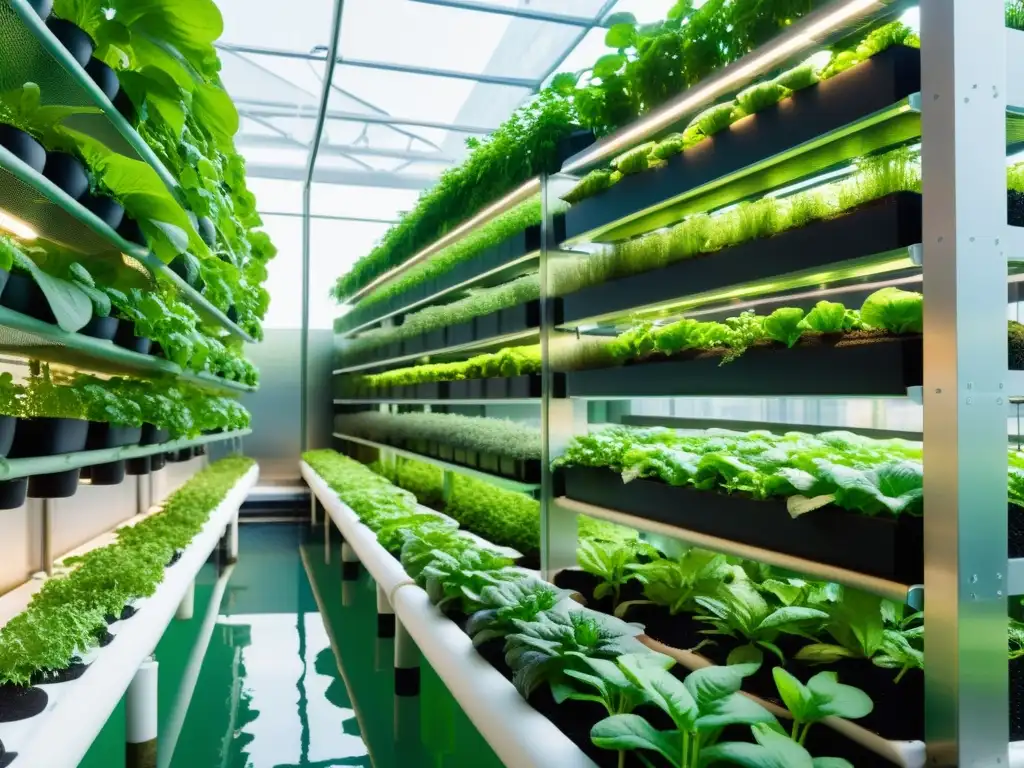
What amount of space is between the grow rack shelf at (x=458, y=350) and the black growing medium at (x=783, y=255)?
3.85ft

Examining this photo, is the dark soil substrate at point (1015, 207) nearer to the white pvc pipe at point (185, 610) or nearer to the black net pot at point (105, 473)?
the black net pot at point (105, 473)

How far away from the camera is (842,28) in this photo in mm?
2400

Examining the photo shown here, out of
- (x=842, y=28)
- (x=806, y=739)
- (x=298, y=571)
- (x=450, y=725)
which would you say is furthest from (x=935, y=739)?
(x=298, y=571)

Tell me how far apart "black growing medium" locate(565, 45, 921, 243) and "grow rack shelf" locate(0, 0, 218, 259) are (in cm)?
191

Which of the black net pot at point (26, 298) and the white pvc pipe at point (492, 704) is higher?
the black net pot at point (26, 298)

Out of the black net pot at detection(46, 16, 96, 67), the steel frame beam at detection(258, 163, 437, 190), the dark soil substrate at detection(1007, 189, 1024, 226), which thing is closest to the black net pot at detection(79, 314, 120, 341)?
Result: the black net pot at detection(46, 16, 96, 67)

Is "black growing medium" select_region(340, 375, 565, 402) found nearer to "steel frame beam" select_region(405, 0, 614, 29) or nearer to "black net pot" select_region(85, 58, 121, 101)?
"black net pot" select_region(85, 58, 121, 101)

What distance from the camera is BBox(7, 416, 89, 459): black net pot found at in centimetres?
215

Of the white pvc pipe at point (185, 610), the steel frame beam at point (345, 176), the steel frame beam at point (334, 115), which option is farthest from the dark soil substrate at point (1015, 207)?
the steel frame beam at point (345, 176)

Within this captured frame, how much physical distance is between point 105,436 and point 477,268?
129 inches

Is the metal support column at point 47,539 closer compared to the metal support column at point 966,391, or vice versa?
the metal support column at point 966,391

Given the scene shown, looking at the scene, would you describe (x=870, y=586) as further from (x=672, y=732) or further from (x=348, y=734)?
(x=348, y=734)

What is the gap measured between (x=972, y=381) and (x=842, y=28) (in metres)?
1.11

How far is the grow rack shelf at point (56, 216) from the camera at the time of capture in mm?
2018
